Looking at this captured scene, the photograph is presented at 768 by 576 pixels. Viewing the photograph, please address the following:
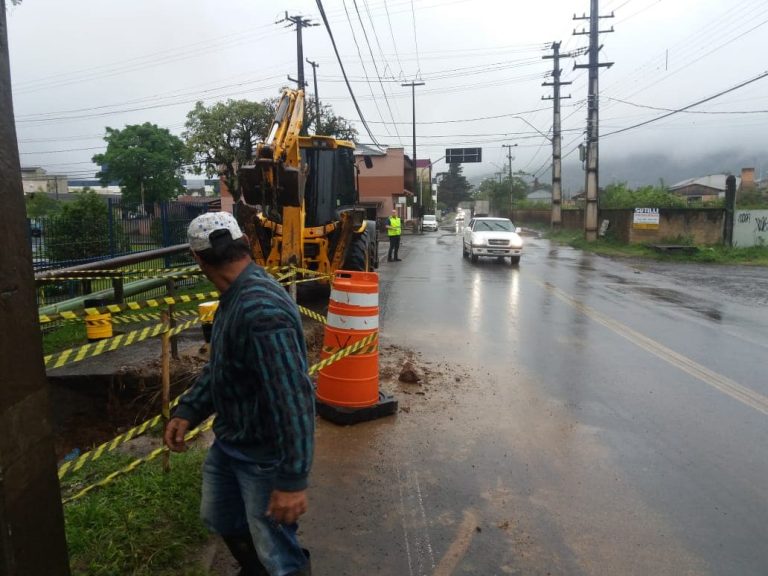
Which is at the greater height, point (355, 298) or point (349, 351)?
point (355, 298)

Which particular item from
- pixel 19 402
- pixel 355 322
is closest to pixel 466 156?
pixel 355 322

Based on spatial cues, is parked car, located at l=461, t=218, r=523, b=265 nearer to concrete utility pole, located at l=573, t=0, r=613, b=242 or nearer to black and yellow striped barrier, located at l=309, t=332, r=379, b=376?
concrete utility pole, located at l=573, t=0, r=613, b=242

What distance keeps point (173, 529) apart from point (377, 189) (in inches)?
2009

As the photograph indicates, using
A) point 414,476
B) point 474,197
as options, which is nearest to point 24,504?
point 414,476

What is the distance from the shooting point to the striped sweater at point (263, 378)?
6.91 feet

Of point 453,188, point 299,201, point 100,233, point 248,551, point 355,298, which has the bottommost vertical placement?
point 248,551

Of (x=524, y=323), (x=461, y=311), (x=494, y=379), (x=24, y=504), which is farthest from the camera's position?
(x=461, y=311)

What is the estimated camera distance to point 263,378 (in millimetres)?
2117

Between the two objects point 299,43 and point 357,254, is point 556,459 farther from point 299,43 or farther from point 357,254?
point 299,43

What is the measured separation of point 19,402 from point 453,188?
15269cm

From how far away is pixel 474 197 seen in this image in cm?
15238

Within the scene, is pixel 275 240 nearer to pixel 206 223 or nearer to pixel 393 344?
pixel 393 344

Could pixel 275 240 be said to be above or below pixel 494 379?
above

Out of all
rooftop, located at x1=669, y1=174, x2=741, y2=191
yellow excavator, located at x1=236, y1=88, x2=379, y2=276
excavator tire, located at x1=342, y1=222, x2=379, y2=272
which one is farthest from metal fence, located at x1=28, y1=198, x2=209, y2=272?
rooftop, located at x1=669, y1=174, x2=741, y2=191
